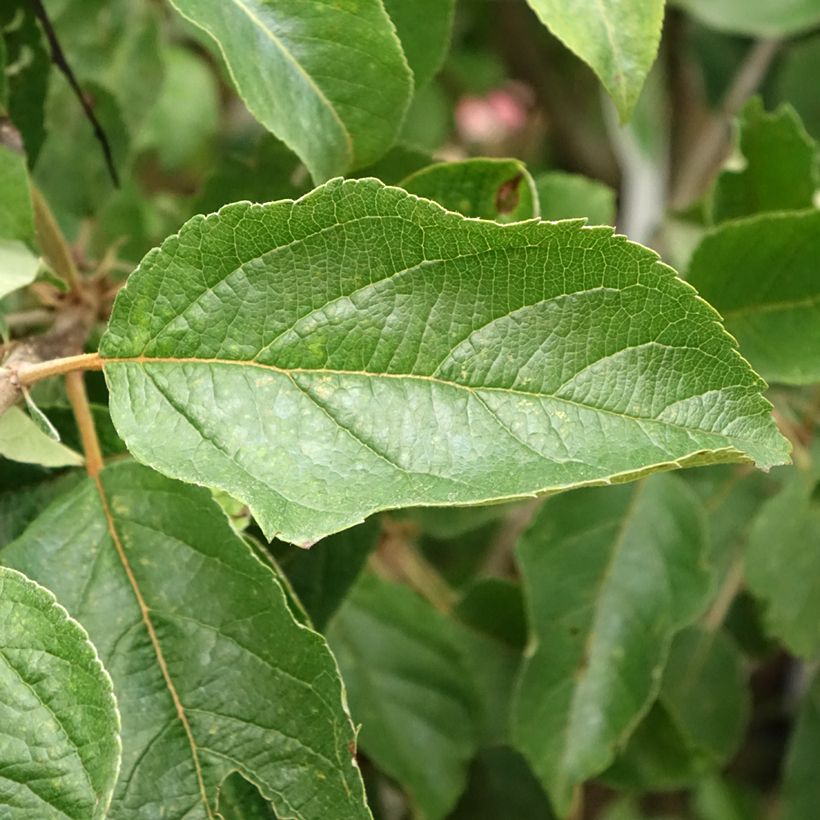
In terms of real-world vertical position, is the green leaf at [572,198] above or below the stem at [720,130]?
above

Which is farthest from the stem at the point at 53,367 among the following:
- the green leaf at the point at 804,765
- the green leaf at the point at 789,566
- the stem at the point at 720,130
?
the stem at the point at 720,130

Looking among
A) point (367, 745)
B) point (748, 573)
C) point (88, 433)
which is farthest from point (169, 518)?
point (748, 573)

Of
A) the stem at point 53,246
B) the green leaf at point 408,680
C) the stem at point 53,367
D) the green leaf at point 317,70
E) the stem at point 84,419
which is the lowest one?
the green leaf at point 408,680

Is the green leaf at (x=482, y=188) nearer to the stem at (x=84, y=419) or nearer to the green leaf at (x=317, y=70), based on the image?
the green leaf at (x=317, y=70)

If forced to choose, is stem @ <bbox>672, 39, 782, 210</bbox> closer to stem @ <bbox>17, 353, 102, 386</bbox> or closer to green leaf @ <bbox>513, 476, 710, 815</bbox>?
green leaf @ <bbox>513, 476, 710, 815</bbox>

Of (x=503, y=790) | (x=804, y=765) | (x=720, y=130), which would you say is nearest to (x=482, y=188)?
(x=503, y=790)
